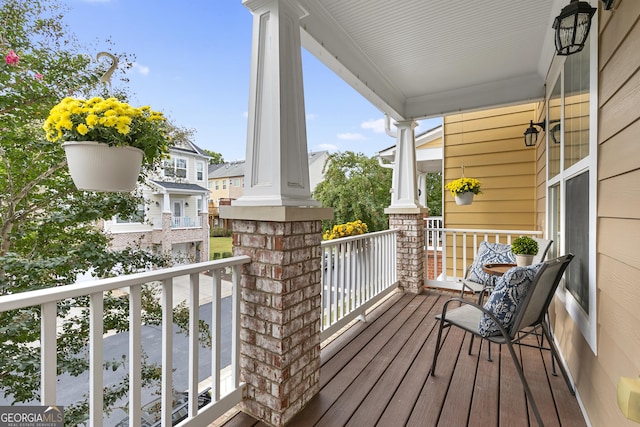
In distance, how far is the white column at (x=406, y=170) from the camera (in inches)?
175

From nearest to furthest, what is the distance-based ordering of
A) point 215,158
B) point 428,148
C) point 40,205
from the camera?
1. point 40,205
2. point 215,158
3. point 428,148

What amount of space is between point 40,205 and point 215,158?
179 centimetres

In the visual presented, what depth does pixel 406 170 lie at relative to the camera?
175 inches

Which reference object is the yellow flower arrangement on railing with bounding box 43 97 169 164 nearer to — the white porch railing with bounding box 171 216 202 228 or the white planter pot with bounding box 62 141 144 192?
the white planter pot with bounding box 62 141 144 192

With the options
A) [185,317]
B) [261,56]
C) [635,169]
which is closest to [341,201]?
[185,317]

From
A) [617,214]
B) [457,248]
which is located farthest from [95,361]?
[457,248]

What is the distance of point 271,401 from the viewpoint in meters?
1.81

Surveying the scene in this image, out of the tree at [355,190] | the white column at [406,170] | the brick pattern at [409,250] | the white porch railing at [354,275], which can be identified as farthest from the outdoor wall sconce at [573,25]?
the tree at [355,190]

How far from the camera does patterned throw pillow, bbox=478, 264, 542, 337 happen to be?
5.99 feet

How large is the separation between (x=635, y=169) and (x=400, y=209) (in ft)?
10.6

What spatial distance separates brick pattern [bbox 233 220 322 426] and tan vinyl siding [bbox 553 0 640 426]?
1.50 meters

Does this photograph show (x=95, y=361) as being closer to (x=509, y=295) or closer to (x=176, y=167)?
(x=509, y=295)

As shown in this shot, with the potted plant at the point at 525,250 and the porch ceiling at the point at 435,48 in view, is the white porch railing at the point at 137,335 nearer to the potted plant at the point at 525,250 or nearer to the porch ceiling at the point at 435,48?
the porch ceiling at the point at 435,48

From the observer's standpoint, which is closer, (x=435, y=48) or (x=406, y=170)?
(x=435, y=48)
